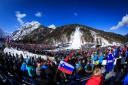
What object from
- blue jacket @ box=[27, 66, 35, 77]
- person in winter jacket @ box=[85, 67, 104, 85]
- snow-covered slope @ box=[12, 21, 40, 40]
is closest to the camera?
person in winter jacket @ box=[85, 67, 104, 85]

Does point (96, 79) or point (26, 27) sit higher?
point (26, 27)

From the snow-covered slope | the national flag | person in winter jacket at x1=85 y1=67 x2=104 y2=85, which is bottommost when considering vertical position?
person in winter jacket at x1=85 y1=67 x2=104 y2=85

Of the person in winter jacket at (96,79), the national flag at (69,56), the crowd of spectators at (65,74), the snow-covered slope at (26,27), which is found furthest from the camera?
the snow-covered slope at (26,27)

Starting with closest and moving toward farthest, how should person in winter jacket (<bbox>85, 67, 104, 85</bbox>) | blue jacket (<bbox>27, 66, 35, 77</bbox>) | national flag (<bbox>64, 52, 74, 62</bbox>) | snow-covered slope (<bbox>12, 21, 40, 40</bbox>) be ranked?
person in winter jacket (<bbox>85, 67, 104, 85</bbox>)
blue jacket (<bbox>27, 66, 35, 77</bbox>)
national flag (<bbox>64, 52, 74, 62</bbox>)
snow-covered slope (<bbox>12, 21, 40, 40</bbox>)

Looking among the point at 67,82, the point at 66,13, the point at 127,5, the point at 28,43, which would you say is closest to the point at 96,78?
the point at 67,82

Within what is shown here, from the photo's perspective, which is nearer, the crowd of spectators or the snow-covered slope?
the crowd of spectators

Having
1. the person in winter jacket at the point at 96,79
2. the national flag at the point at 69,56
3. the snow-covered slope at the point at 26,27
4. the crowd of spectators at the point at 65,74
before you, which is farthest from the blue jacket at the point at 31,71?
the snow-covered slope at the point at 26,27

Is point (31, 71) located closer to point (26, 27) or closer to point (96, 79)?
point (96, 79)

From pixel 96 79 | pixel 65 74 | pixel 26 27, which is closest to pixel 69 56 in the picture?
pixel 65 74

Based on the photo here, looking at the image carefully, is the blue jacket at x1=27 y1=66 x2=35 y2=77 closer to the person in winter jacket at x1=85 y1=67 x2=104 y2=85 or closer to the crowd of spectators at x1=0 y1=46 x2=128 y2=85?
the crowd of spectators at x1=0 y1=46 x2=128 y2=85

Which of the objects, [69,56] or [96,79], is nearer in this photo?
[96,79]

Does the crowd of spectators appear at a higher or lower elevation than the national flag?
lower

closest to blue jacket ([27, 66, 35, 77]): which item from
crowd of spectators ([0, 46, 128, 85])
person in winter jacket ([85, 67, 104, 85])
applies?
crowd of spectators ([0, 46, 128, 85])

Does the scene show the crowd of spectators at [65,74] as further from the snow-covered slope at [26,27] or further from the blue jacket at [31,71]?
the snow-covered slope at [26,27]
